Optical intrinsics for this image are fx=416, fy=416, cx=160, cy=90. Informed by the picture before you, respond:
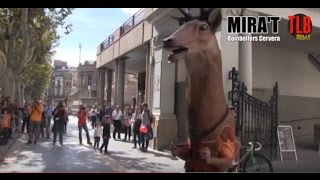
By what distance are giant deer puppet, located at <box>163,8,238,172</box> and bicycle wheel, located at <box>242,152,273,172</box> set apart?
2455 millimetres

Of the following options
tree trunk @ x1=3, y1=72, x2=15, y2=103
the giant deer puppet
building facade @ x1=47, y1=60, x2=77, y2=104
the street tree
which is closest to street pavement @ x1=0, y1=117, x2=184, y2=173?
building facade @ x1=47, y1=60, x2=77, y2=104

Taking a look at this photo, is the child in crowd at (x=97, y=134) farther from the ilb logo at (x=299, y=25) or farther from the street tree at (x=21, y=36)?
the street tree at (x=21, y=36)

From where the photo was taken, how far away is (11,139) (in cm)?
793

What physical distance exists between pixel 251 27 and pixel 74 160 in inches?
116

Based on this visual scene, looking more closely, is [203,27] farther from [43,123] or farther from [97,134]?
[97,134]

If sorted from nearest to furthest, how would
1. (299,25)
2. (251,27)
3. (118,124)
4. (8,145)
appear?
(251,27) < (299,25) < (8,145) < (118,124)

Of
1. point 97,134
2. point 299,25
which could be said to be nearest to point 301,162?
Answer: point 299,25

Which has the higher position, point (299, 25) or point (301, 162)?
point (299, 25)

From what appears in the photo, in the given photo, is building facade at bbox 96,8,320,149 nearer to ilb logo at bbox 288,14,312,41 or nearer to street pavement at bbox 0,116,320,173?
street pavement at bbox 0,116,320,173

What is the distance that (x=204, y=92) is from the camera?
11.5ft

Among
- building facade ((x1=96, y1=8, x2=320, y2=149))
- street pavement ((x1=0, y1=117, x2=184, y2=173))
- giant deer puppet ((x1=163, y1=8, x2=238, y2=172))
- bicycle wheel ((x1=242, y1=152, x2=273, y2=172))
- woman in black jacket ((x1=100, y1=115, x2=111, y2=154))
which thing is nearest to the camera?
giant deer puppet ((x1=163, y1=8, x2=238, y2=172))

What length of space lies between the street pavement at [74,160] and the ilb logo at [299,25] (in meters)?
1.98

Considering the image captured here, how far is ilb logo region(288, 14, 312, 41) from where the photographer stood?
4.64 m
